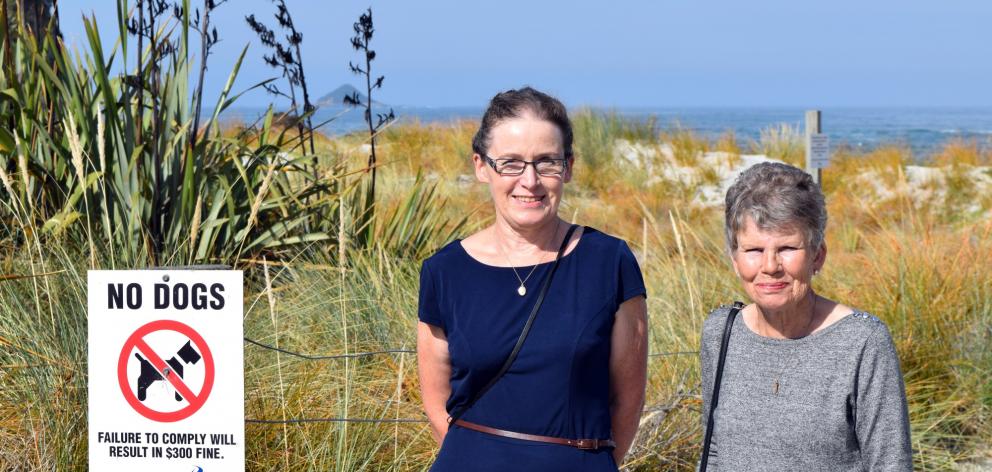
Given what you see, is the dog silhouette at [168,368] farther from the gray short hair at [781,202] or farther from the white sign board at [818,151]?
the white sign board at [818,151]

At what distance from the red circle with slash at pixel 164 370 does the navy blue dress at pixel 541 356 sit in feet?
2.76

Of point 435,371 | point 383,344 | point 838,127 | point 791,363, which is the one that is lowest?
point 383,344

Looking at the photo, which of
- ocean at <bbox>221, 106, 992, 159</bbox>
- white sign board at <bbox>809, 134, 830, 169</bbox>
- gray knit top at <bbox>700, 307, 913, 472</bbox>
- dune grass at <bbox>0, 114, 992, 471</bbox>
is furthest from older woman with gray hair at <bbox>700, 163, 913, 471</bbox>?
white sign board at <bbox>809, 134, 830, 169</bbox>

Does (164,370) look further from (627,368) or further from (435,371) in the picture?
(627,368)

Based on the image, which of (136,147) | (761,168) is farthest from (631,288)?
(136,147)

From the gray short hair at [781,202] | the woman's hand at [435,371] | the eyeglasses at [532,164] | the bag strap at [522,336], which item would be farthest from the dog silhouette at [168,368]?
the gray short hair at [781,202]

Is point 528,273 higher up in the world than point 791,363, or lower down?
higher up

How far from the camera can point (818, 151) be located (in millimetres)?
11000

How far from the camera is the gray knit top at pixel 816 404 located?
2352 millimetres

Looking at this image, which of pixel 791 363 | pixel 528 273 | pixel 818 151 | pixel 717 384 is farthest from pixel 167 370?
pixel 818 151

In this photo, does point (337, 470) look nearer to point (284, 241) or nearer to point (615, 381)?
point (615, 381)

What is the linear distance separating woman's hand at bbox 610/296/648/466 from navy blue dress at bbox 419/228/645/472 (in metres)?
0.03

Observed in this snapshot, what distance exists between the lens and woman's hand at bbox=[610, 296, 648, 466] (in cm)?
277

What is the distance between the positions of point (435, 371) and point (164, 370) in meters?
0.87
